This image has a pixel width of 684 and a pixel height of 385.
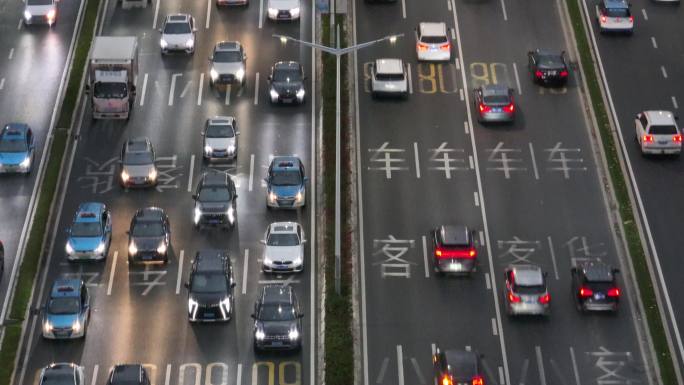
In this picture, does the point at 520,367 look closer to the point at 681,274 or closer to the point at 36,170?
the point at 681,274

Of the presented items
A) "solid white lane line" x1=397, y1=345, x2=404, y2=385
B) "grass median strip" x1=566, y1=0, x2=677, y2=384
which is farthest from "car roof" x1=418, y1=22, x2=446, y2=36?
"solid white lane line" x1=397, y1=345, x2=404, y2=385

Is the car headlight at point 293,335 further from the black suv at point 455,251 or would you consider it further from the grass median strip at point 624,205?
the grass median strip at point 624,205

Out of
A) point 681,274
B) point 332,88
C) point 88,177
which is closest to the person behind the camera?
point 681,274

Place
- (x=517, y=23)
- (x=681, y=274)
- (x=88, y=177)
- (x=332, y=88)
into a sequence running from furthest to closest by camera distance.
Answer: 1. (x=517, y=23)
2. (x=332, y=88)
3. (x=88, y=177)
4. (x=681, y=274)

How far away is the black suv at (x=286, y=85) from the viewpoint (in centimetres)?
10906

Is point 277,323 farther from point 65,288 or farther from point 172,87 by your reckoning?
point 172,87

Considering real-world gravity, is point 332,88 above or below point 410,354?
above

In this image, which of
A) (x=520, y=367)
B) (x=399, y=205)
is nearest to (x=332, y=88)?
(x=399, y=205)

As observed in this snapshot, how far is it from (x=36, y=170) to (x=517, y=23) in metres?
34.7

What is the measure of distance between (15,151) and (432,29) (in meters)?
28.2

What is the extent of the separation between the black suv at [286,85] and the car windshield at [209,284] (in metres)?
21.3

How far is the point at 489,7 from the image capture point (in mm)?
121375

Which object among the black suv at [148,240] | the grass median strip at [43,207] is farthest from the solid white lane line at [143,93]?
the black suv at [148,240]

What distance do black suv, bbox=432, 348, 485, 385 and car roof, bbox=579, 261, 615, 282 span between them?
9.25m
